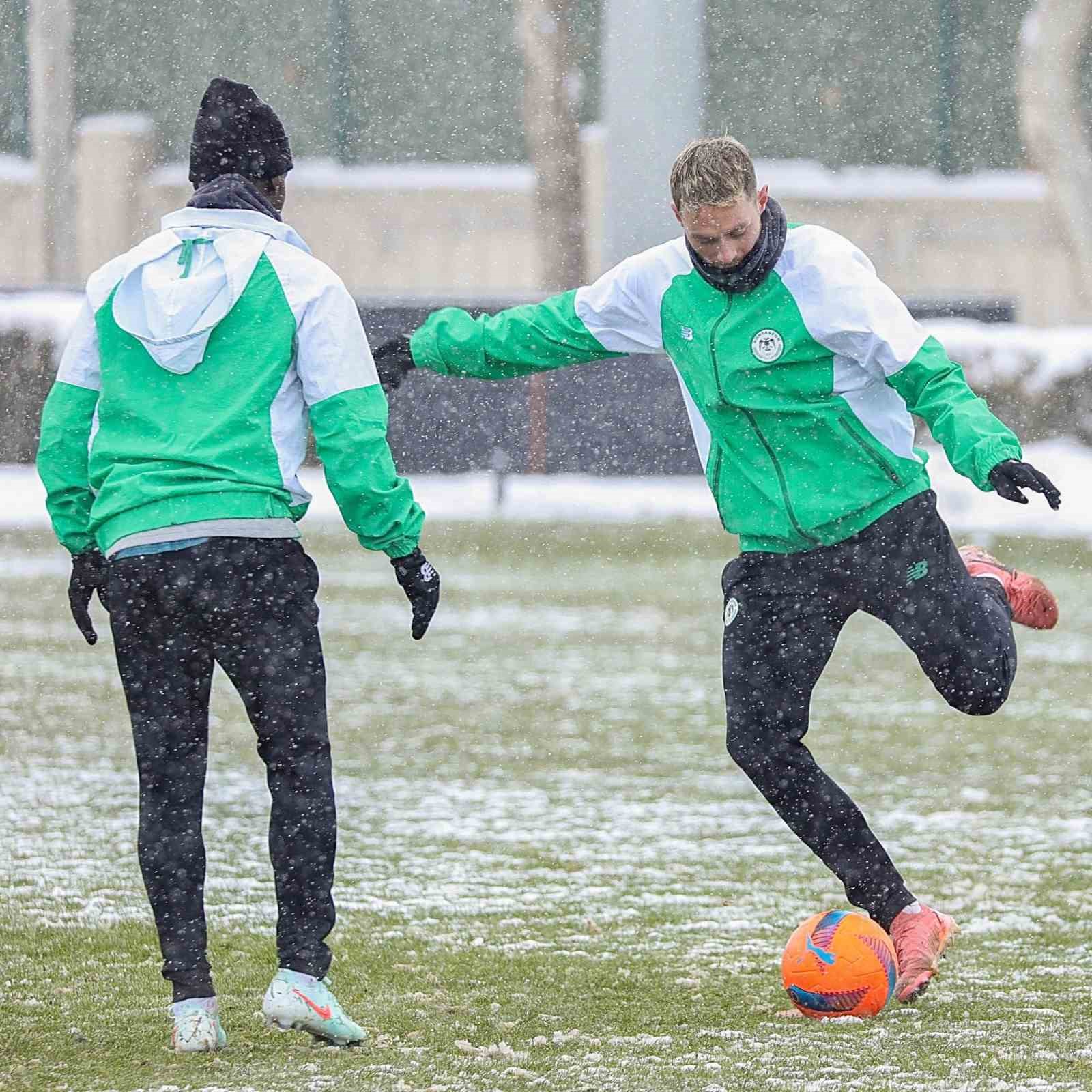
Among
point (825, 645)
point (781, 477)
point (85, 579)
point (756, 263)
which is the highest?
point (756, 263)

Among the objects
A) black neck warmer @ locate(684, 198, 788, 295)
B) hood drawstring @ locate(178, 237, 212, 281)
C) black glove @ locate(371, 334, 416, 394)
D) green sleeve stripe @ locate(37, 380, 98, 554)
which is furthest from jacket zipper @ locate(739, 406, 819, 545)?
green sleeve stripe @ locate(37, 380, 98, 554)

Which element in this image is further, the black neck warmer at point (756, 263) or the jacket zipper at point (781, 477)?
the jacket zipper at point (781, 477)

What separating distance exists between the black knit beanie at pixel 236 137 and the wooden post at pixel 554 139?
19902mm

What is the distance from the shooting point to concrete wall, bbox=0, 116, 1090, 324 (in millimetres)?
30234

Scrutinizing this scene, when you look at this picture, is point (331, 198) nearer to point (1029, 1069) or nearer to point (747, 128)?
point (747, 128)

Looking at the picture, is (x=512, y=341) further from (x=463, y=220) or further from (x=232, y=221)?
(x=463, y=220)

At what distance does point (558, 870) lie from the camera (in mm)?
5738

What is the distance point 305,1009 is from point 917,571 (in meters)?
1.56

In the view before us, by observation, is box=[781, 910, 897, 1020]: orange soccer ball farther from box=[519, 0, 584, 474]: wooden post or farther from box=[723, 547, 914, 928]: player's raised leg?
box=[519, 0, 584, 474]: wooden post

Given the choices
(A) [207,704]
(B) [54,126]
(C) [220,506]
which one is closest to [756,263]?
(C) [220,506]

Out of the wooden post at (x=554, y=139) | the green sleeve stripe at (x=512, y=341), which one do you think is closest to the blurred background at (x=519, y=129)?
the wooden post at (x=554, y=139)

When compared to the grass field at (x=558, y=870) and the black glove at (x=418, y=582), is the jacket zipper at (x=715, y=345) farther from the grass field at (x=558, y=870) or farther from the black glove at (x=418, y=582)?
the grass field at (x=558, y=870)

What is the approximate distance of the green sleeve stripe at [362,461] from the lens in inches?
151

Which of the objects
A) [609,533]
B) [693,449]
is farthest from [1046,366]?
[609,533]
